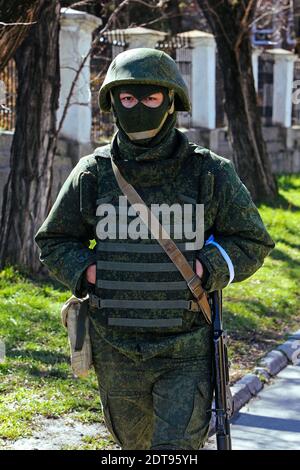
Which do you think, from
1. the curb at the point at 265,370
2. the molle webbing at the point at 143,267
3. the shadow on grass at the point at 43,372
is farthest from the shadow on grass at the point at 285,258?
the molle webbing at the point at 143,267

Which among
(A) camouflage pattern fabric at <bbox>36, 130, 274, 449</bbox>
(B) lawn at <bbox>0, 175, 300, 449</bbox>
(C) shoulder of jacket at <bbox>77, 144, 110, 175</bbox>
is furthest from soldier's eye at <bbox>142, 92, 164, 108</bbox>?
(B) lawn at <bbox>0, 175, 300, 449</bbox>

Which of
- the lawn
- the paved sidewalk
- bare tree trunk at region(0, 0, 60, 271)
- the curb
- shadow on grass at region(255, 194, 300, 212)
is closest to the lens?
the paved sidewalk

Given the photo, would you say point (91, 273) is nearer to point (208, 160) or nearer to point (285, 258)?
point (208, 160)

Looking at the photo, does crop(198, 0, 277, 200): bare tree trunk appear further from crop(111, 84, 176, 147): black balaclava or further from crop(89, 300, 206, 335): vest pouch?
crop(89, 300, 206, 335): vest pouch

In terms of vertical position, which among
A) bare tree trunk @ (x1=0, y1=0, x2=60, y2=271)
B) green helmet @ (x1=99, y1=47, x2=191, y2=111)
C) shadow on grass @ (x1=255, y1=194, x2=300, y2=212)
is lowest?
shadow on grass @ (x1=255, y1=194, x2=300, y2=212)

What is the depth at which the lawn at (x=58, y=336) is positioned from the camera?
6.55 metres

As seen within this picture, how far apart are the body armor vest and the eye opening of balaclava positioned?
12 centimetres

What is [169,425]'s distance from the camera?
13.3ft

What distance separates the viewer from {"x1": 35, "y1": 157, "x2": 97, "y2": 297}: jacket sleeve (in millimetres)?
4195

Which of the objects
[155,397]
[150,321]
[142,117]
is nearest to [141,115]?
[142,117]

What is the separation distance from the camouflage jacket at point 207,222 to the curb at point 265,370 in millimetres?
2535

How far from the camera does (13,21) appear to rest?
8.36 meters

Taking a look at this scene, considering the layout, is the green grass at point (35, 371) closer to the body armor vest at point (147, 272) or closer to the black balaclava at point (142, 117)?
the body armor vest at point (147, 272)
